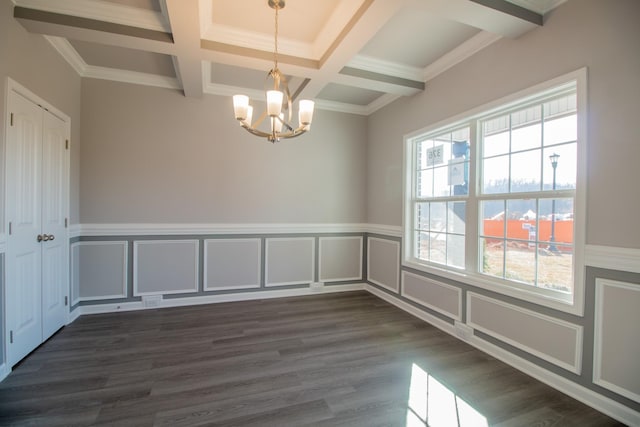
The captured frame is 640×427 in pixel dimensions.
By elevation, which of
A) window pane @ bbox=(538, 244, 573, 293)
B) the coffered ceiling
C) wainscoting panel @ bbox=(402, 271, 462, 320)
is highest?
the coffered ceiling

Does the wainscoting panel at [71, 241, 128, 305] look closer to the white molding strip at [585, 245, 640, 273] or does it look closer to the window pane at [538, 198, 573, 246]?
the window pane at [538, 198, 573, 246]

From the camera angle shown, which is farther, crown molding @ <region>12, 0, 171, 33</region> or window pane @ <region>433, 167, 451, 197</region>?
window pane @ <region>433, 167, 451, 197</region>

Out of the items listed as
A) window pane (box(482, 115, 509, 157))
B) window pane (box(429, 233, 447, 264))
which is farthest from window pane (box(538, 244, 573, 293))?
window pane (box(429, 233, 447, 264))

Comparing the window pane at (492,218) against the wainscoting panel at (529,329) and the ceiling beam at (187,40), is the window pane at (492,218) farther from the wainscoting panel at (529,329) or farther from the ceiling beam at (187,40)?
the ceiling beam at (187,40)

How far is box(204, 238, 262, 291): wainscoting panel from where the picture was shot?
4.15 meters

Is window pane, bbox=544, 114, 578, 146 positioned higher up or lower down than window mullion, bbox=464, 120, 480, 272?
higher up

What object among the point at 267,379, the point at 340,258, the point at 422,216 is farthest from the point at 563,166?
the point at 340,258

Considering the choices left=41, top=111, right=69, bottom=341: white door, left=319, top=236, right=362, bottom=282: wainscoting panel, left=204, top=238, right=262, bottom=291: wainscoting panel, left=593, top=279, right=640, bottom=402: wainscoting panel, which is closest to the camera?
left=593, top=279, right=640, bottom=402: wainscoting panel

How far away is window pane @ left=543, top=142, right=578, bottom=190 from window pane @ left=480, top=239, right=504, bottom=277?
68 cm

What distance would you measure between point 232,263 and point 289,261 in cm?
83

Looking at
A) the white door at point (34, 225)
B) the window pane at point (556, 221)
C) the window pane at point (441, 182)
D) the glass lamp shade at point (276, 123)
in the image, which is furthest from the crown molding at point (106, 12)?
the window pane at point (556, 221)

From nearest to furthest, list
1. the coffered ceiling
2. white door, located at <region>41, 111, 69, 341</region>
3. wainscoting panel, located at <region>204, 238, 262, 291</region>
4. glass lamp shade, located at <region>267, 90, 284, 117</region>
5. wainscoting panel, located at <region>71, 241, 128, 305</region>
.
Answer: glass lamp shade, located at <region>267, 90, 284, 117</region> → the coffered ceiling → white door, located at <region>41, 111, 69, 341</region> → wainscoting panel, located at <region>71, 241, 128, 305</region> → wainscoting panel, located at <region>204, 238, 262, 291</region>

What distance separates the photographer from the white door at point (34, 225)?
7.93ft

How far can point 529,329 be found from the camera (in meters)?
2.47
